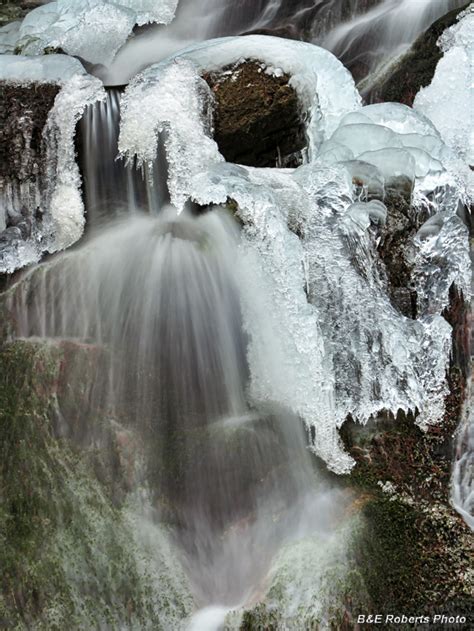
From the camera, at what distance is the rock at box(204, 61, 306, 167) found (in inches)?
204

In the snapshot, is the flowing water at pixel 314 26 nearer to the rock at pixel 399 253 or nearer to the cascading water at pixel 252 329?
the cascading water at pixel 252 329

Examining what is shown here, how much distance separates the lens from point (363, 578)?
3795 mm

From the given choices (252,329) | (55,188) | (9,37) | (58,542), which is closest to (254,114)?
(55,188)

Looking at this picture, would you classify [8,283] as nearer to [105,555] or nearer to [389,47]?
[105,555]

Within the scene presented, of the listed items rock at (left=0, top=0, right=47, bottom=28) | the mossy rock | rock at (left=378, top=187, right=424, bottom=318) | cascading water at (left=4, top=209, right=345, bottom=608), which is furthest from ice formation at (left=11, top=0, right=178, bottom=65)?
the mossy rock

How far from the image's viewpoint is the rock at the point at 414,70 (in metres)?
6.86

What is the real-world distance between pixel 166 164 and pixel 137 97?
496 mm

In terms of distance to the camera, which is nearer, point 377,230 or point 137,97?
point 377,230

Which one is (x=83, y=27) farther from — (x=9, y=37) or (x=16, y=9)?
(x=16, y=9)

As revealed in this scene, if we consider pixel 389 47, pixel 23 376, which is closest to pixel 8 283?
pixel 23 376

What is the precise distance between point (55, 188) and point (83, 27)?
2.17 metres

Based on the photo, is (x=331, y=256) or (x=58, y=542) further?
(x=331, y=256)

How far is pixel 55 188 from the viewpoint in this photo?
4988 mm

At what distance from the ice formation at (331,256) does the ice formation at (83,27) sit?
173 cm
